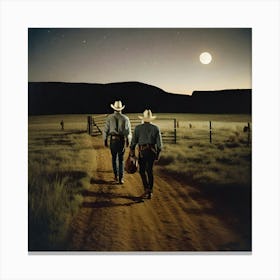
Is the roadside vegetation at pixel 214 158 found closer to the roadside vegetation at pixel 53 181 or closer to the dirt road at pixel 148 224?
the dirt road at pixel 148 224

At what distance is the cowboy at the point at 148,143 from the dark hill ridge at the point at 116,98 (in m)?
0.15

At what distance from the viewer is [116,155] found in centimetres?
402

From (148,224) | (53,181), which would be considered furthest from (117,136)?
(148,224)

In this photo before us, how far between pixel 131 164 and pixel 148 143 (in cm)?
28

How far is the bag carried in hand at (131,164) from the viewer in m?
3.98

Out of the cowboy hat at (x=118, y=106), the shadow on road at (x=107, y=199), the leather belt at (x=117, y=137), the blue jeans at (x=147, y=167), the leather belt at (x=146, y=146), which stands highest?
the cowboy hat at (x=118, y=106)

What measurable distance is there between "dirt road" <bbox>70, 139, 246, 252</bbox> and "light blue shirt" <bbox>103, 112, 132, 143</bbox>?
1.51ft

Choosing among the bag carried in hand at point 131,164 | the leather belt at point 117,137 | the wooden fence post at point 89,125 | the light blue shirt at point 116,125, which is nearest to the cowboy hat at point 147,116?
the light blue shirt at point 116,125

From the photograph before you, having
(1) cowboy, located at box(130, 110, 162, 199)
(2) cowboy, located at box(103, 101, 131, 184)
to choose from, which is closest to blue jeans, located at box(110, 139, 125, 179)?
(2) cowboy, located at box(103, 101, 131, 184)
